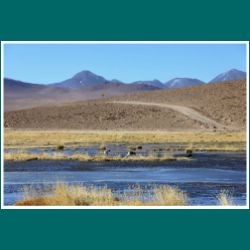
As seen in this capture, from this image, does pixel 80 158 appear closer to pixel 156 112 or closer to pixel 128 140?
pixel 128 140

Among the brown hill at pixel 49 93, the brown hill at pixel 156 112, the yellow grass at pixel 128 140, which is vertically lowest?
the yellow grass at pixel 128 140

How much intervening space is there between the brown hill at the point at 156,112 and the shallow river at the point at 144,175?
51648 millimetres

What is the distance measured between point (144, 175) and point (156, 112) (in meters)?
68.5

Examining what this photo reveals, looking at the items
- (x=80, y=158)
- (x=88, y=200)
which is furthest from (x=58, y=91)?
(x=88, y=200)

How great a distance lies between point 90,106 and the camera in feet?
347

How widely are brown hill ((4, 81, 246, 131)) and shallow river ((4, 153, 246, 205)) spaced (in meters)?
51.6

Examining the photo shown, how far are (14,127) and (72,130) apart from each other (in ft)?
30.5

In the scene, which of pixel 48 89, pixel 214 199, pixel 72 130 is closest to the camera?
pixel 214 199

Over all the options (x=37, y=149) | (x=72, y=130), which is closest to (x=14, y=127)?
(x=72, y=130)

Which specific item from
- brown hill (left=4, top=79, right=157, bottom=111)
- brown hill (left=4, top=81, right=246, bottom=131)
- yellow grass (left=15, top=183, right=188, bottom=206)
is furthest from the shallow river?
brown hill (left=4, top=79, right=157, bottom=111)

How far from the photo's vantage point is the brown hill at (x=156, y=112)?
89.6 metres

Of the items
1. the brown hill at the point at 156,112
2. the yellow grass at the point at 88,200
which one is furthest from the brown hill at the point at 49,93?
the yellow grass at the point at 88,200

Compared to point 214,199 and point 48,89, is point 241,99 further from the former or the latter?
point 214,199

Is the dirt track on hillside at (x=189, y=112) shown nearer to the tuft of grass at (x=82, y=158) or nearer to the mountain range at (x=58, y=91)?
the mountain range at (x=58, y=91)
